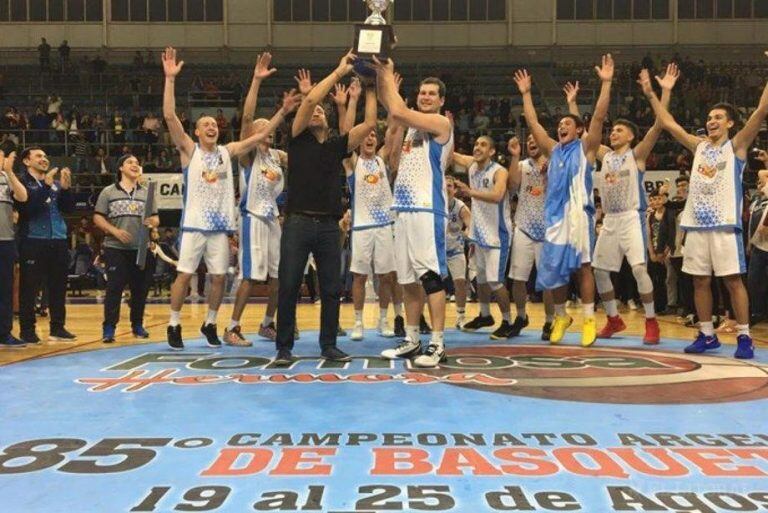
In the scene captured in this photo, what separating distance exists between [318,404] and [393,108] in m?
2.34

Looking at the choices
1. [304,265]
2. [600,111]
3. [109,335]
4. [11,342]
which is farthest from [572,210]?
[11,342]

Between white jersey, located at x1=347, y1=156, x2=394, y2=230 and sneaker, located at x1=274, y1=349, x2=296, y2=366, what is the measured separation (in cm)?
223

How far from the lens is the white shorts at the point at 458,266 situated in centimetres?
846

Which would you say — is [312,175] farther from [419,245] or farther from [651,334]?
[651,334]

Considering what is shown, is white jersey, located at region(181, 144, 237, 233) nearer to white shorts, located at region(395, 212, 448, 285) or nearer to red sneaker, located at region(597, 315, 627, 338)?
white shorts, located at region(395, 212, 448, 285)

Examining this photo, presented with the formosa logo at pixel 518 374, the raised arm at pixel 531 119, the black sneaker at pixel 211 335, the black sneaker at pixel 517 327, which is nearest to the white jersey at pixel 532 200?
the raised arm at pixel 531 119

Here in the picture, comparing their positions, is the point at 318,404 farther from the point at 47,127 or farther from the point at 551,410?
the point at 47,127

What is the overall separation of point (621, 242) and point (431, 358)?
277 cm

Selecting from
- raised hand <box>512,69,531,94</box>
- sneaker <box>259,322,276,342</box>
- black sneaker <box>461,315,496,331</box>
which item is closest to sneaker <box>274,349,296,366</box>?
sneaker <box>259,322,276,342</box>

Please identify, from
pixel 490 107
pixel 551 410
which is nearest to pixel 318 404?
pixel 551 410

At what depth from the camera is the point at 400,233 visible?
574 cm

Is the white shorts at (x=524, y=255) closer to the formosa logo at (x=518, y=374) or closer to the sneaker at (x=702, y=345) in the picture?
the formosa logo at (x=518, y=374)

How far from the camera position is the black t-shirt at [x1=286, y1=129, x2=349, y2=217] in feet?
18.9

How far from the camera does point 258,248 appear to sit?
7035 mm
